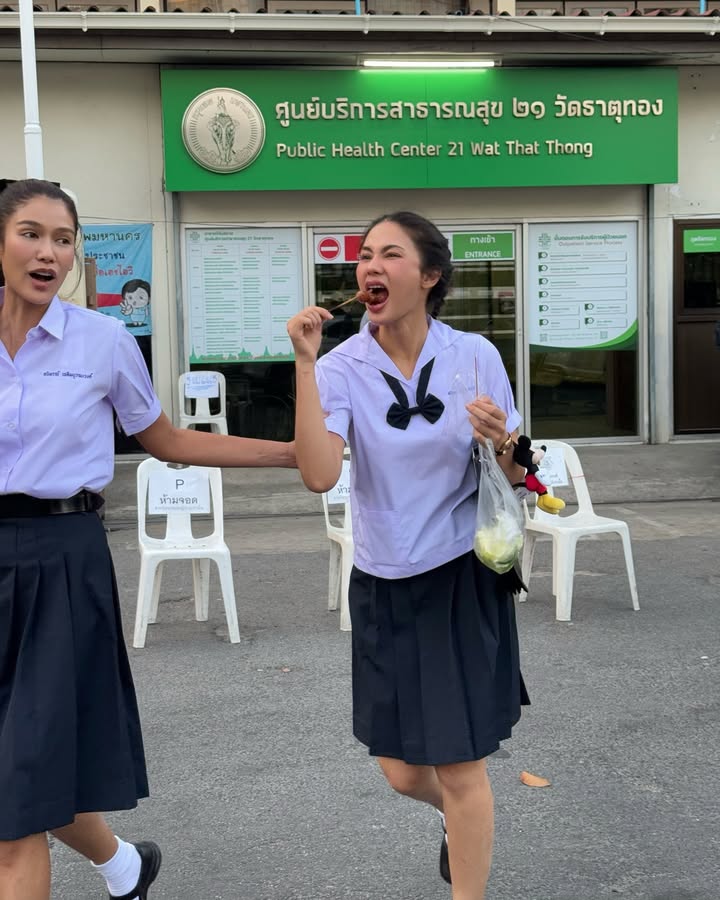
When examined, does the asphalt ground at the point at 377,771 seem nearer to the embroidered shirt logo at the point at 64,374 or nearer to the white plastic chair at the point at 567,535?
the white plastic chair at the point at 567,535

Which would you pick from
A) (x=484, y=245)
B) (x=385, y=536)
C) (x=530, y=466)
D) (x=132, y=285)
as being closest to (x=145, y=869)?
(x=385, y=536)

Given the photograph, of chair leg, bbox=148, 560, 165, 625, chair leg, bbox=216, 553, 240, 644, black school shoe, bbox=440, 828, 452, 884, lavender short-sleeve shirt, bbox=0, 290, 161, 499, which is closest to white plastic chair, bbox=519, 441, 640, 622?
chair leg, bbox=216, 553, 240, 644

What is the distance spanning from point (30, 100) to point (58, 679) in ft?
26.8

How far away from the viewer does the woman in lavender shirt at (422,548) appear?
302 cm

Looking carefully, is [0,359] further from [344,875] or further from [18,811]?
[344,875]

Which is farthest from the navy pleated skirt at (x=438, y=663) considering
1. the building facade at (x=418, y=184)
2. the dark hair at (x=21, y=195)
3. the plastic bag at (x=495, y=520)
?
the building facade at (x=418, y=184)

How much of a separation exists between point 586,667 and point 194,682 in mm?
1939

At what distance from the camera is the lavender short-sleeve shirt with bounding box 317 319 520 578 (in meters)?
3.02

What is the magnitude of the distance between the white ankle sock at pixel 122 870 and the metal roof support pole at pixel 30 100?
7.67 m

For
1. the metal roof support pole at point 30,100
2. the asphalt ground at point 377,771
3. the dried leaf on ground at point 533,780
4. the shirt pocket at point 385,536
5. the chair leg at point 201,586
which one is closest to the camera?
the shirt pocket at point 385,536

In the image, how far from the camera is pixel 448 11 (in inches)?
513

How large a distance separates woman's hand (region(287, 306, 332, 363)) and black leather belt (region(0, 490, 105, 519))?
0.63m

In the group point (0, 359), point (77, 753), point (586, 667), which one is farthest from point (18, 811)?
point (586, 667)

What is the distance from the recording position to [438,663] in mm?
3027
